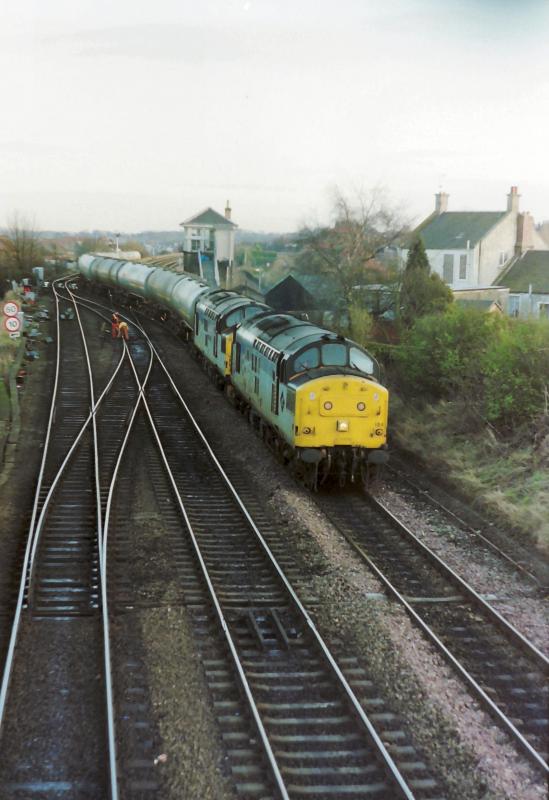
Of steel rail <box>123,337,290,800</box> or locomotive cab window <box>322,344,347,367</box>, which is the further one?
locomotive cab window <box>322,344,347,367</box>

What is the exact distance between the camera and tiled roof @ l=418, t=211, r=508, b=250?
142ft

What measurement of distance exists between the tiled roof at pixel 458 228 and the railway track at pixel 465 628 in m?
31.3

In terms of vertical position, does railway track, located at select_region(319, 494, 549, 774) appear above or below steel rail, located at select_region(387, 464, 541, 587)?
below

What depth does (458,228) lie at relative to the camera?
1777 inches

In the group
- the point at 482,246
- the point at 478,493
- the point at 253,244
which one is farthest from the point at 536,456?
the point at 253,244

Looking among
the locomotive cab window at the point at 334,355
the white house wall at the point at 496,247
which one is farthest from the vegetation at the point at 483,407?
the white house wall at the point at 496,247

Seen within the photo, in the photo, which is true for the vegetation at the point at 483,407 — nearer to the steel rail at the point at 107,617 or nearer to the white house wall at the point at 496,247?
the steel rail at the point at 107,617

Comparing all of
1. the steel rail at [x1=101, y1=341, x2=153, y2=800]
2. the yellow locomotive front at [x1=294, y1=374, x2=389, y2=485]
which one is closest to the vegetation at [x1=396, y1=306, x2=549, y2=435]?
the yellow locomotive front at [x1=294, y1=374, x2=389, y2=485]

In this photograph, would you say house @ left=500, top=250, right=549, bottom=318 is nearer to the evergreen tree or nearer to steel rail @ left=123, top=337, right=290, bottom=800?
the evergreen tree

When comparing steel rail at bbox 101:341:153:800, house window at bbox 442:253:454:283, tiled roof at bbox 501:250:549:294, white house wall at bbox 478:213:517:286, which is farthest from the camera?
house window at bbox 442:253:454:283

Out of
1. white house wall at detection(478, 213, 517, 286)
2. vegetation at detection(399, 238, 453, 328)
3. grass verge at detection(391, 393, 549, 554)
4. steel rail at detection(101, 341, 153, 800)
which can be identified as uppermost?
white house wall at detection(478, 213, 517, 286)

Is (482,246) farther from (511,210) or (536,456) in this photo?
(536,456)

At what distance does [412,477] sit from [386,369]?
9.04 meters

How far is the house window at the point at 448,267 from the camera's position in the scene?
143ft
